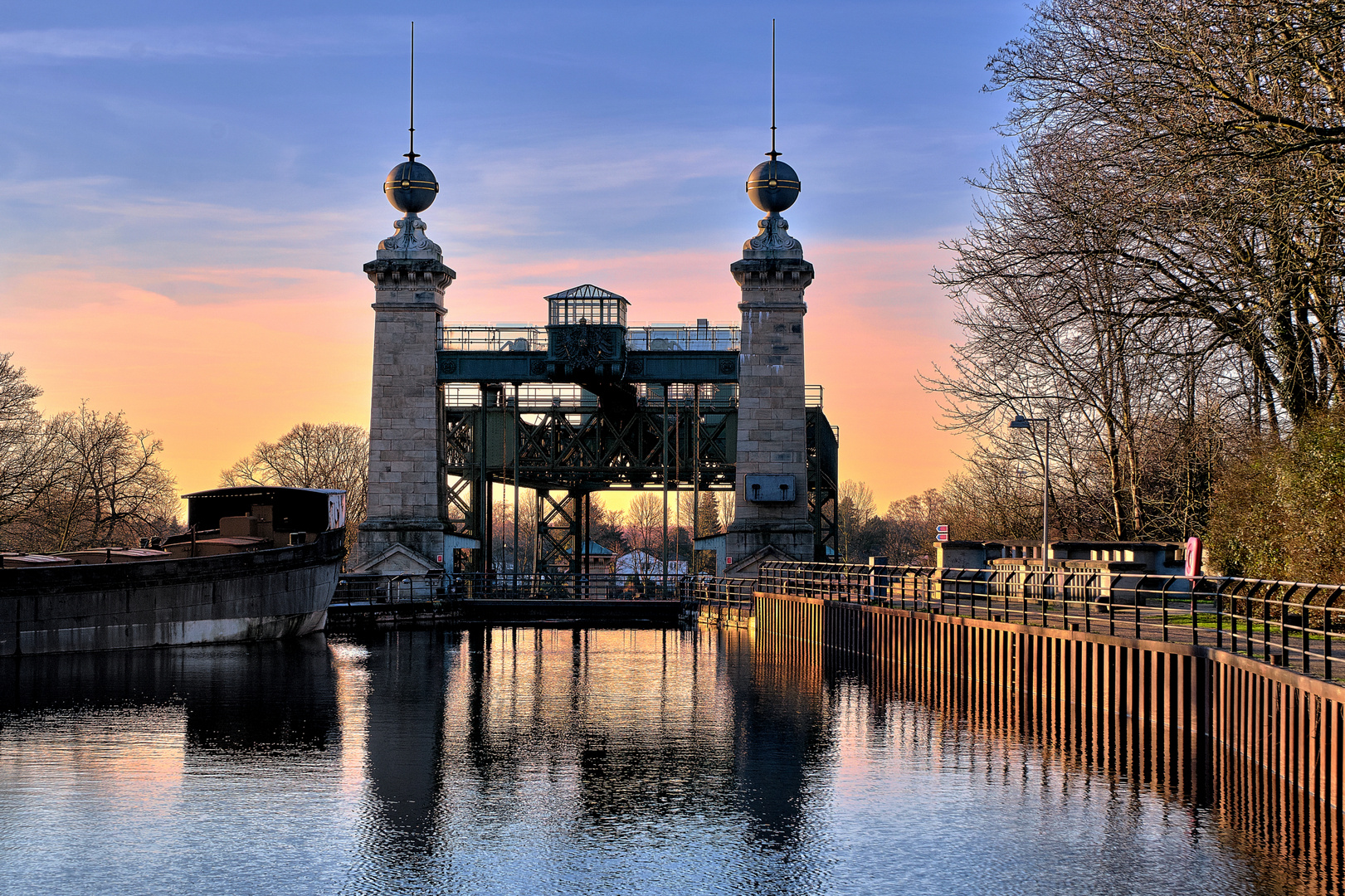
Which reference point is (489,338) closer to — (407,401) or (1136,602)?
(407,401)

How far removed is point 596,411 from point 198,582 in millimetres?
26329

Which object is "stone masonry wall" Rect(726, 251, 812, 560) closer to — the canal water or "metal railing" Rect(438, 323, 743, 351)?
"metal railing" Rect(438, 323, 743, 351)

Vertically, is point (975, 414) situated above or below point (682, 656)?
above

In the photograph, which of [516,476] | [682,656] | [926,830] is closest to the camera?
[926,830]

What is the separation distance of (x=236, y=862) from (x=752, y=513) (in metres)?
48.6

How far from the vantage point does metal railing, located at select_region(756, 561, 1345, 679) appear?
2002 centimetres

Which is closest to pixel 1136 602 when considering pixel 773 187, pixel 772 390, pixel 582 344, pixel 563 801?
pixel 563 801

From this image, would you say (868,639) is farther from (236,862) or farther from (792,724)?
(236,862)

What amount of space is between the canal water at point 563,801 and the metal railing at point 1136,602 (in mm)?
2986

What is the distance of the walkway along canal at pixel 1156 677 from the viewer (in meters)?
17.5

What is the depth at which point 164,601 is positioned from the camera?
42.6m

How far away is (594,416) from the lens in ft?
222

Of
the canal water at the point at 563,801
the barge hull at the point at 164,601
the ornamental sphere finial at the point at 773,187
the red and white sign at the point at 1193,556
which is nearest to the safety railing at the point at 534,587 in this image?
the barge hull at the point at 164,601

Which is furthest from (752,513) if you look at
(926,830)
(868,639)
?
(926,830)
